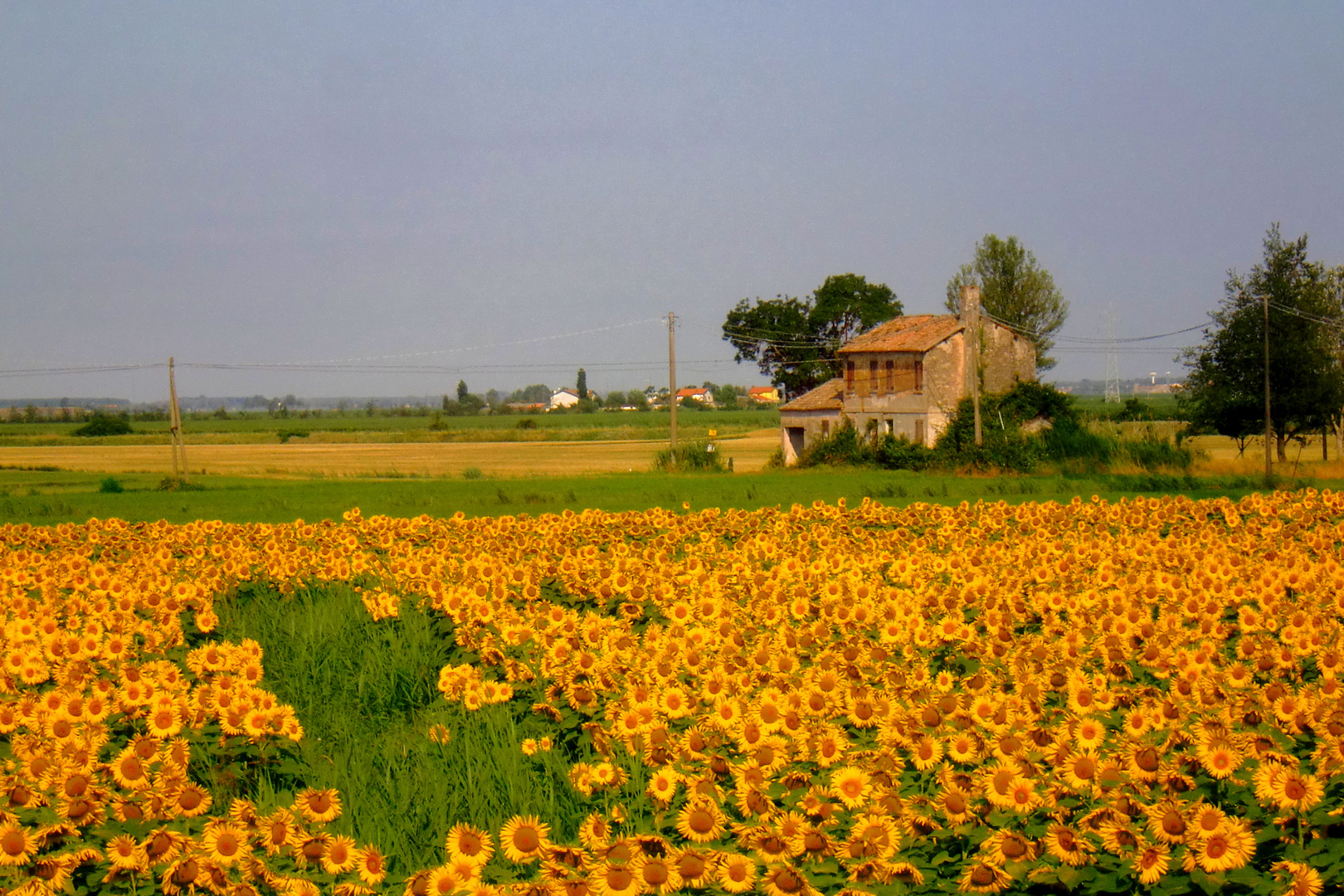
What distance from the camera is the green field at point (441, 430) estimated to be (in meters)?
99.1

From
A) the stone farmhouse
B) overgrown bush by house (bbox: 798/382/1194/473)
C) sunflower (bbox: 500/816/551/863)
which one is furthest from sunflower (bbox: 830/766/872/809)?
the stone farmhouse

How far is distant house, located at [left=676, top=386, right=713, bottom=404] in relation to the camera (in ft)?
604

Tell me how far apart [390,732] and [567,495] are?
2176cm

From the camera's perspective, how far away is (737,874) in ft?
10.3

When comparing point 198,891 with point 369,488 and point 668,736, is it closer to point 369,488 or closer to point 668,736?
point 668,736

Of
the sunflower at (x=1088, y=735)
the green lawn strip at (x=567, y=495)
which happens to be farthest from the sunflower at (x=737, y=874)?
the green lawn strip at (x=567, y=495)

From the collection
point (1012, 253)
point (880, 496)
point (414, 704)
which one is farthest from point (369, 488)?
point (1012, 253)

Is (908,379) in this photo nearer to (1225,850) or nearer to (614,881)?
(1225,850)

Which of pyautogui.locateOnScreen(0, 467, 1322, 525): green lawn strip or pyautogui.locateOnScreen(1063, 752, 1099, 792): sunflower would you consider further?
pyautogui.locateOnScreen(0, 467, 1322, 525): green lawn strip

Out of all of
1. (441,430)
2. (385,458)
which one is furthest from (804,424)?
(441,430)

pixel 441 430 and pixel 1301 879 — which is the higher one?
pixel 441 430

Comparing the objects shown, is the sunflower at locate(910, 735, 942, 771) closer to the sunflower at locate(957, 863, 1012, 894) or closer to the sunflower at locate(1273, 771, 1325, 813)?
the sunflower at locate(957, 863, 1012, 894)

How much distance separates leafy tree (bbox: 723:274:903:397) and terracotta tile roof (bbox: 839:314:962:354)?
17.0 meters

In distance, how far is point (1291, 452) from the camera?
59.1 meters
